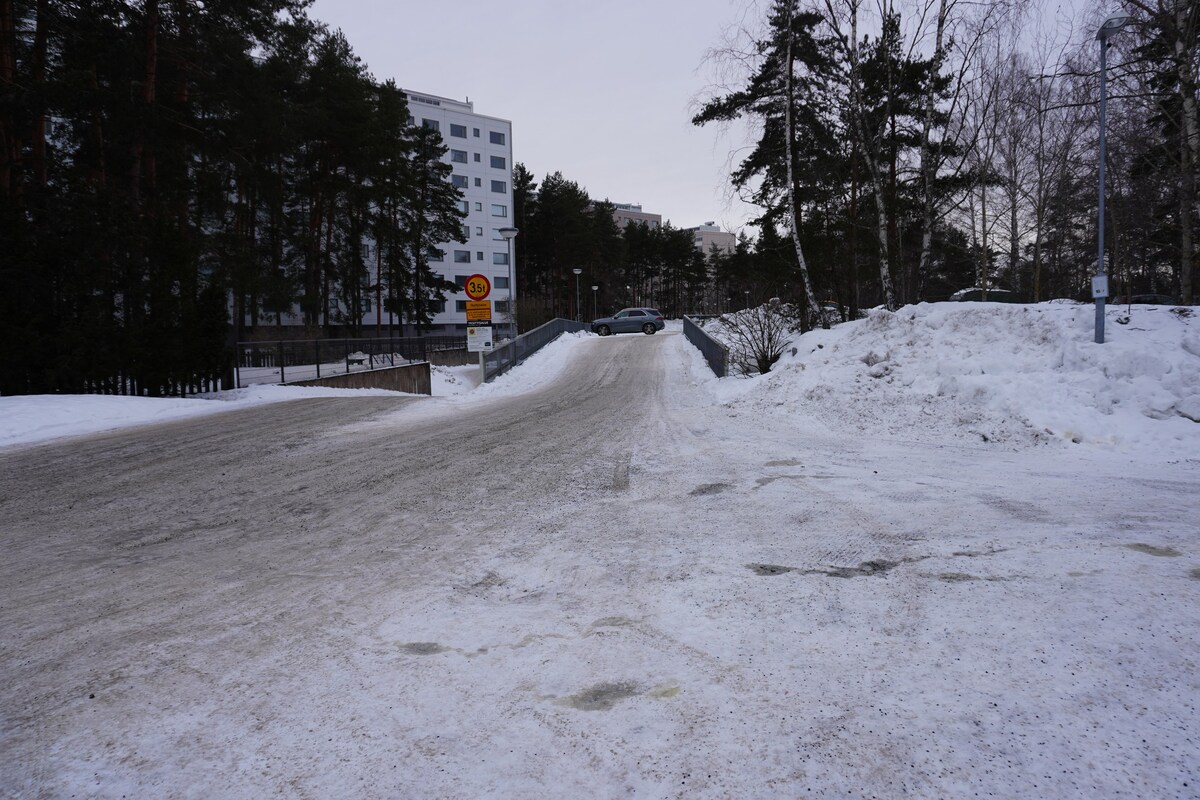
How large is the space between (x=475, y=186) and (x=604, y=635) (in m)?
74.6

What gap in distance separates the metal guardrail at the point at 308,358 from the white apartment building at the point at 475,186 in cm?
4676

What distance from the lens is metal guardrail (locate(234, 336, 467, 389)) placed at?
16.8m

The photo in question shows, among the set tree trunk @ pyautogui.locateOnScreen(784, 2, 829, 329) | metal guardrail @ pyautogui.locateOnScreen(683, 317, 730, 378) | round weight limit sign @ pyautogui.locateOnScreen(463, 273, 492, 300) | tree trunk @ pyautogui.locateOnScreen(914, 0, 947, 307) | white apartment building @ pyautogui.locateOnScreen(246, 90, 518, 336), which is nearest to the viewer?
tree trunk @ pyautogui.locateOnScreen(914, 0, 947, 307)

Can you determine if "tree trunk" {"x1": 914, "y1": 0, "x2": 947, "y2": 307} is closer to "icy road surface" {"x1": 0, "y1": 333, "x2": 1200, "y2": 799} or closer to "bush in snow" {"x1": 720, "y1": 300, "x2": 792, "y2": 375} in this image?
"bush in snow" {"x1": 720, "y1": 300, "x2": 792, "y2": 375}

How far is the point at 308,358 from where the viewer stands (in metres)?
18.4

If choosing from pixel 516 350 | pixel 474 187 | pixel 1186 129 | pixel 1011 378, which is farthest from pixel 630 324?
pixel 474 187

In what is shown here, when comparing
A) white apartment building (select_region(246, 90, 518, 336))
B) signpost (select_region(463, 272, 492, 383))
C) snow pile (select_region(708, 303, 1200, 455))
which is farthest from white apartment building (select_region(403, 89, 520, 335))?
snow pile (select_region(708, 303, 1200, 455))

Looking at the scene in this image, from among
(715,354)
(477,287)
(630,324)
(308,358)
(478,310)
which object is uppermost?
(630,324)

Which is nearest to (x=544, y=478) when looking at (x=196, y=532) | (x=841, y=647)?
(x=196, y=532)

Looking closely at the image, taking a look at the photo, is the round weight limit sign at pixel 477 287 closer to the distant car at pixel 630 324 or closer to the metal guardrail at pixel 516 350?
the metal guardrail at pixel 516 350

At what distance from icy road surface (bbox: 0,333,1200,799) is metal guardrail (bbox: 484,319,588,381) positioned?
1343 centimetres

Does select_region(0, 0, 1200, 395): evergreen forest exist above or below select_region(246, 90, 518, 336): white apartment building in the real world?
below

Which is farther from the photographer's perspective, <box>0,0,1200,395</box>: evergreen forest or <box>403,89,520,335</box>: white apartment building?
<box>403,89,520,335</box>: white apartment building

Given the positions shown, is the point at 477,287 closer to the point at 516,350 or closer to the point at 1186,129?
the point at 516,350
